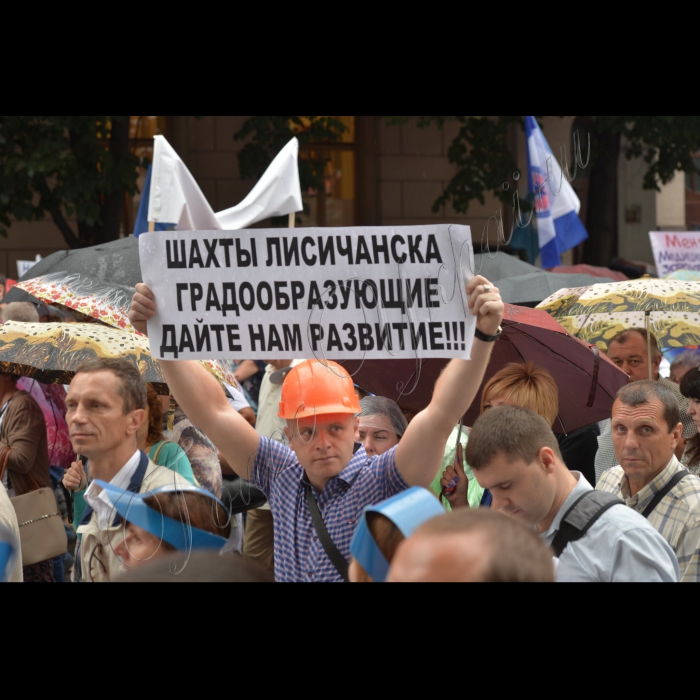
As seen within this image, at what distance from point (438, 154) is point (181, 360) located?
478 inches

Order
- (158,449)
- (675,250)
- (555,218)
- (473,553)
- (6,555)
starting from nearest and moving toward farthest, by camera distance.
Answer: (473,553), (6,555), (158,449), (555,218), (675,250)

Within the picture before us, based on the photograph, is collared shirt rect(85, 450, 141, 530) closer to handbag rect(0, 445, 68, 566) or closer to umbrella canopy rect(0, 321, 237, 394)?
umbrella canopy rect(0, 321, 237, 394)

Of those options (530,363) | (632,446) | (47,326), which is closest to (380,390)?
(530,363)

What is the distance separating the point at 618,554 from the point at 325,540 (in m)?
0.80

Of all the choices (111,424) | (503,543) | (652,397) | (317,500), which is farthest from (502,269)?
(503,543)

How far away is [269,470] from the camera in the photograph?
2.97m

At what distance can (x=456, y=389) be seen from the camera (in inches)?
104

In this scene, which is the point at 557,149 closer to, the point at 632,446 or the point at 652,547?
the point at 632,446

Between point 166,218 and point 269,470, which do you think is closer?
point 269,470

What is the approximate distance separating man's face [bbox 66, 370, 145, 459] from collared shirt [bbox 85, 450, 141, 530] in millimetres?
76

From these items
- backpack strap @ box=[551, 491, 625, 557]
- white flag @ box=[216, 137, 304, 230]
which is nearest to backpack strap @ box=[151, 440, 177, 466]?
white flag @ box=[216, 137, 304, 230]

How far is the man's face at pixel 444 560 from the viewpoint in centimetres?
153

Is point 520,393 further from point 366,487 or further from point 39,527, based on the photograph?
point 39,527

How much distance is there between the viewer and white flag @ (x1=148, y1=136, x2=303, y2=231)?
371 cm
